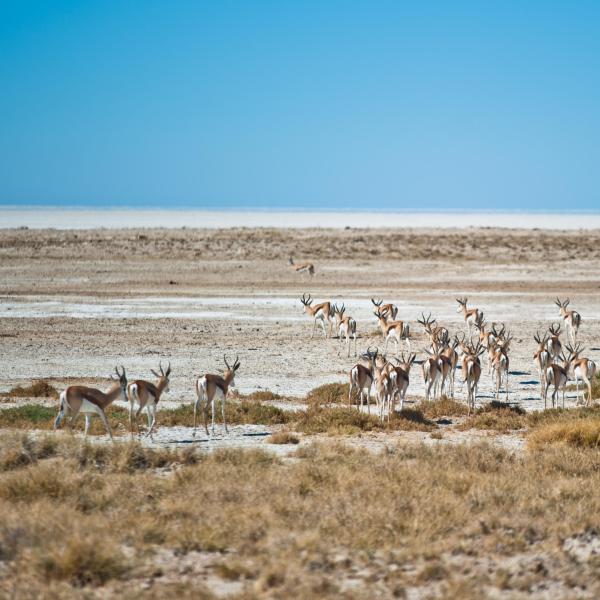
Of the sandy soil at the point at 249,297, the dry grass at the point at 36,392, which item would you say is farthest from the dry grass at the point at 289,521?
the dry grass at the point at 36,392

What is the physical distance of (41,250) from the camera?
2194 inches

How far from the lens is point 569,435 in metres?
13.7

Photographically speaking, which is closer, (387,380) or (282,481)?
(282,481)

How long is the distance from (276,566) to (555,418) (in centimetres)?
910

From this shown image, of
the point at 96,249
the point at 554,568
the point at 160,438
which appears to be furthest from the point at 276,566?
the point at 96,249

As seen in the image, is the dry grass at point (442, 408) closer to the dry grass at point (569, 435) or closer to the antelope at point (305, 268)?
the dry grass at point (569, 435)

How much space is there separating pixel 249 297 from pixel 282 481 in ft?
87.1

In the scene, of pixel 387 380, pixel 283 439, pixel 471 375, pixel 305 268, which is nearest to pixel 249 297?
pixel 305 268

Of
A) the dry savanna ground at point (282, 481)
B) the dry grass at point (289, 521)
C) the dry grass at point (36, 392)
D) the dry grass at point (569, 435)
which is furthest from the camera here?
the dry grass at point (36, 392)

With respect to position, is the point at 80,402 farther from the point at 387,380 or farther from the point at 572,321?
the point at 572,321

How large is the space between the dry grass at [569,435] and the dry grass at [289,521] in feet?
4.25

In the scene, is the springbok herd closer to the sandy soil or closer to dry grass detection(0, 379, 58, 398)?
the sandy soil

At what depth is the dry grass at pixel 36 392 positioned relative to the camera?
17781mm

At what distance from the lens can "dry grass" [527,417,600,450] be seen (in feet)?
44.7
